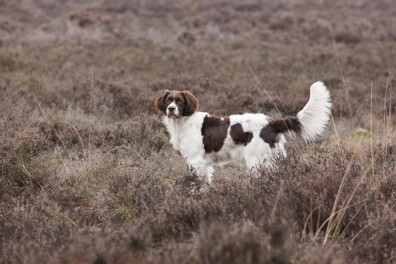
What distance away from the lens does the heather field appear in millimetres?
1994

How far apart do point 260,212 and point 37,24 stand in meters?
16.0

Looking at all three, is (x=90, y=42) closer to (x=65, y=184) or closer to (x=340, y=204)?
(x=65, y=184)

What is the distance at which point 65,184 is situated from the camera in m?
3.25

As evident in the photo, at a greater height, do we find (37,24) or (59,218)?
(37,24)

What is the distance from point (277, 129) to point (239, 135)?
0.41 meters

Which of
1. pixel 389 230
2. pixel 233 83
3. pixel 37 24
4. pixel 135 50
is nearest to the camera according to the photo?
pixel 389 230

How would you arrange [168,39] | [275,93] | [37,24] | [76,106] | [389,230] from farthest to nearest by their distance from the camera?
[37,24], [168,39], [275,93], [76,106], [389,230]

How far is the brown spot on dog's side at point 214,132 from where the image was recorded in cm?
393

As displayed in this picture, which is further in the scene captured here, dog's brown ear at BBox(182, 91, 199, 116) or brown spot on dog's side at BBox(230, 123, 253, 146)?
dog's brown ear at BBox(182, 91, 199, 116)

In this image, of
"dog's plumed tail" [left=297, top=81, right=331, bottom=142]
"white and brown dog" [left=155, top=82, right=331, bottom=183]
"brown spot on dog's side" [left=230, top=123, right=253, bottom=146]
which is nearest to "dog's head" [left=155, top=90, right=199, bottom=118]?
"white and brown dog" [left=155, top=82, right=331, bottom=183]

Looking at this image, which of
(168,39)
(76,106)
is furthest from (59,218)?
(168,39)

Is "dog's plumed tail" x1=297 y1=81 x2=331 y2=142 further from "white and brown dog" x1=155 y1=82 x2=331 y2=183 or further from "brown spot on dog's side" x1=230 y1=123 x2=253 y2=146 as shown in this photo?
"brown spot on dog's side" x1=230 y1=123 x2=253 y2=146

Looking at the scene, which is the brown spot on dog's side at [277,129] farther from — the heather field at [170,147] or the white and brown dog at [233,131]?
the heather field at [170,147]

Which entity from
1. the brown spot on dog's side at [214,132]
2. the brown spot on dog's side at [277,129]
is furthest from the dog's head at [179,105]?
the brown spot on dog's side at [277,129]
